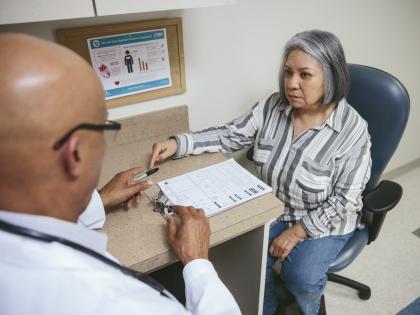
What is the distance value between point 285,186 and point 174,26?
759 mm

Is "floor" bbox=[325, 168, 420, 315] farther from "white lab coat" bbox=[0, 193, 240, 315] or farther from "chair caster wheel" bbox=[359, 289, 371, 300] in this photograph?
"white lab coat" bbox=[0, 193, 240, 315]

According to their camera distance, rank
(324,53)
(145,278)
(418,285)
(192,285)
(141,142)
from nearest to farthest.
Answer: (145,278)
(192,285)
(324,53)
(141,142)
(418,285)

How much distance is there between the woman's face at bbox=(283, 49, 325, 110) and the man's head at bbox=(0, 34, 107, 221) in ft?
2.61

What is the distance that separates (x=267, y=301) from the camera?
139 cm

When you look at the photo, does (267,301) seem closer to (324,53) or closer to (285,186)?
(285,186)

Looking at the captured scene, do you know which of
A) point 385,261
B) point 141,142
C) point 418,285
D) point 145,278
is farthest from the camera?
point 385,261

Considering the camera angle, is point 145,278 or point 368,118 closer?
point 145,278

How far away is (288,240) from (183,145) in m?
0.54

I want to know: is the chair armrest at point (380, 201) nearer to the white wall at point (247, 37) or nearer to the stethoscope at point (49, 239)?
the white wall at point (247, 37)

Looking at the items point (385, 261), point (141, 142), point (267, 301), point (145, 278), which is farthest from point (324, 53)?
point (385, 261)

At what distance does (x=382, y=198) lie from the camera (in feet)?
3.69

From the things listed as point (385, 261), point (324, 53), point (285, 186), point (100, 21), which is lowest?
point (385, 261)

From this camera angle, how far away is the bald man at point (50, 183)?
412 millimetres

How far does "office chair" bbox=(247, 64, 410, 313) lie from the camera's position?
3.63 feet
